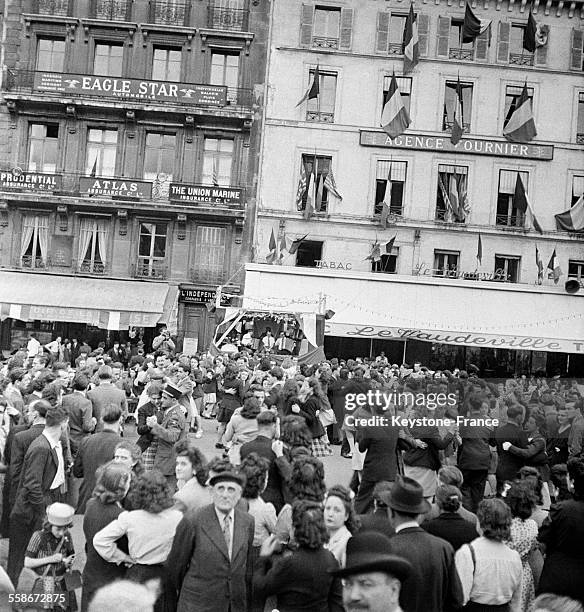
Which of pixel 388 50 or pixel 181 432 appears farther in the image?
pixel 388 50

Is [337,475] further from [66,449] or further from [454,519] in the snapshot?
[454,519]

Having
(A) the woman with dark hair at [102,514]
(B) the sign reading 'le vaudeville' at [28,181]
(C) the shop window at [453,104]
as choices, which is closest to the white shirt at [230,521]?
(A) the woman with dark hair at [102,514]

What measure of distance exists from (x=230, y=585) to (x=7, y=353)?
22211mm

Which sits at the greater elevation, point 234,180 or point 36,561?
point 234,180

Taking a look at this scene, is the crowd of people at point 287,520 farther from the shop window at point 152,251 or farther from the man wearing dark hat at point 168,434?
the shop window at point 152,251

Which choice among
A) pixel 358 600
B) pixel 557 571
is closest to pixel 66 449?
pixel 557 571

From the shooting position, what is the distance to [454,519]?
5664mm

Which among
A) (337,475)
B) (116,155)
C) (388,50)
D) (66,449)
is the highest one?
(388,50)

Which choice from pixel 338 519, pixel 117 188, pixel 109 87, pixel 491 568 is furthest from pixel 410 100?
pixel 491 568

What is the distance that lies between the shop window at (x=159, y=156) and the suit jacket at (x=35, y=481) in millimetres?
22737

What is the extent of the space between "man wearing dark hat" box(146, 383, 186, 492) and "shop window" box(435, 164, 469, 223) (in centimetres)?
2064

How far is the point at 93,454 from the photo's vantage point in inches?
300

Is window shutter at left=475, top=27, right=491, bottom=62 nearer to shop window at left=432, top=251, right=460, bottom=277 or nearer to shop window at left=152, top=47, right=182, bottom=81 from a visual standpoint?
shop window at left=432, top=251, right=460, bottom=277

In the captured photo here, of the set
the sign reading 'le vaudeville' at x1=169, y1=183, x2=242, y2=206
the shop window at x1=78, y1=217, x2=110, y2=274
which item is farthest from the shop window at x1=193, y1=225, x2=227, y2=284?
the shop window at x1=78, y1=217, x2=110, y2=274
